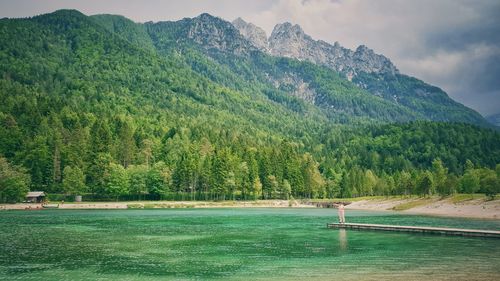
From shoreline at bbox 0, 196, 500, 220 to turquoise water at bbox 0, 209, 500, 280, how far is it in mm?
53031

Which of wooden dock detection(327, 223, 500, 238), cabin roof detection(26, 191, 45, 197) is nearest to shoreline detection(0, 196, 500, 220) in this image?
cabin roof detection(26, 191, 45, 197)

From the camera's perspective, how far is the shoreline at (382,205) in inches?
4152

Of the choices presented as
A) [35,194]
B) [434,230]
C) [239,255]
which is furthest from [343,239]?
[35,194]

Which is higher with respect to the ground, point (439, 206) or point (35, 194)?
point (35, 194)

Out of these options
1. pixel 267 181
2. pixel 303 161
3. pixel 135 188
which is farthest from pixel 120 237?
pixel 303 161

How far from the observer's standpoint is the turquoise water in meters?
33.9

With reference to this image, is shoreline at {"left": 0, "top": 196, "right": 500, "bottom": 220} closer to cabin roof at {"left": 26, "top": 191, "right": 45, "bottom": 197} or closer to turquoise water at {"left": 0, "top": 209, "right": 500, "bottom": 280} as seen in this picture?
cabin roof at {"left": 26, "top": 191, "right": 45, "bottom": 197}

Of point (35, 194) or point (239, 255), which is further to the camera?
point (35, 194)

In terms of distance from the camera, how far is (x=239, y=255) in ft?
143

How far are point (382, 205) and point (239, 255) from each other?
110910 mm

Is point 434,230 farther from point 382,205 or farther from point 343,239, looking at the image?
point 382,205

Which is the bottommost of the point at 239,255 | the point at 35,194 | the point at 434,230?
the point at 239,255

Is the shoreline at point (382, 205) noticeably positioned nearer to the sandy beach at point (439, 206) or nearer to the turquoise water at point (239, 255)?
the sandy beach at point (439, 206)

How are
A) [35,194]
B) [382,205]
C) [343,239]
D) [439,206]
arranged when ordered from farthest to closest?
1. [382,205]
2. [35,194]
3. [439,206]
4. [343,239]
